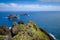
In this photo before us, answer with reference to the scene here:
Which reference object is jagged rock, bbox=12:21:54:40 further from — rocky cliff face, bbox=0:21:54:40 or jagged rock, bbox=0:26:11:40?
jagged rock, bbox=0:26:11:40

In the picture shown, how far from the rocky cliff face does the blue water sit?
0.10 metres

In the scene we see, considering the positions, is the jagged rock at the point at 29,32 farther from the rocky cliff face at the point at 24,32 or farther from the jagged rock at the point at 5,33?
the jagged rock at the point at 5,33

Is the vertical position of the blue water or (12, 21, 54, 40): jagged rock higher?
the blue water

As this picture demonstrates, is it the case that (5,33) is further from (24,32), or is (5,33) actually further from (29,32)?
(29,32)

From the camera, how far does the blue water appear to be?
361 centimetres

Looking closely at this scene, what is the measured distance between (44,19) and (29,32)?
19.3 inches

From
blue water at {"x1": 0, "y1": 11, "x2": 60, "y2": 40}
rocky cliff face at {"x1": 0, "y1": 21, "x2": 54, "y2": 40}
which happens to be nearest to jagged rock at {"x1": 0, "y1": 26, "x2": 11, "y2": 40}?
rocky cliff face at {"x1": 0, "y1": 21, "x2": 54, "y2": 40}

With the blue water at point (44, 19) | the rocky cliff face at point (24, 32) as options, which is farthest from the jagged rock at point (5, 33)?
the blue water at point (44, 19)

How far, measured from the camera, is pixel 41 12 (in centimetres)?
365

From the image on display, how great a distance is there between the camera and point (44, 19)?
3.65 m

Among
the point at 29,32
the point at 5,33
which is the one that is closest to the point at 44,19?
the point at 29,32

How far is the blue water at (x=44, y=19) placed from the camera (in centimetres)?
361

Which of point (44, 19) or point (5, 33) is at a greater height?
point (44, 19)

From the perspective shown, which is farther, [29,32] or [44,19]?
[44,19]
